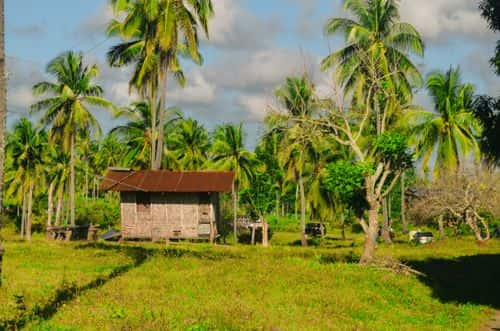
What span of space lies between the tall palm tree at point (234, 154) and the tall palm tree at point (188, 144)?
301 centimetres

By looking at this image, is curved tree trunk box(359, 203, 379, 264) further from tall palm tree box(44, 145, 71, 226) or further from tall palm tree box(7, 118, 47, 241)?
tall palm tree box(44, 145, 71, 226)

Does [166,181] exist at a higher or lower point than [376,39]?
lower

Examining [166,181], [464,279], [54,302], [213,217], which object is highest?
[166,181]

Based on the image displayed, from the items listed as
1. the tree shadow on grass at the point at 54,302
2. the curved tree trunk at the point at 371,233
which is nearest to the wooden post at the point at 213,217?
the curved tree trunk at the point at 371,233

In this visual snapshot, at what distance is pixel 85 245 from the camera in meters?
28.4

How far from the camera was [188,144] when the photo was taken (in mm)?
53656

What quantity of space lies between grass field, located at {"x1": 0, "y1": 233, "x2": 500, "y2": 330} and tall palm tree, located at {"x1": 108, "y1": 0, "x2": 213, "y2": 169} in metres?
16.4

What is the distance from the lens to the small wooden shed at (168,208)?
3566cm

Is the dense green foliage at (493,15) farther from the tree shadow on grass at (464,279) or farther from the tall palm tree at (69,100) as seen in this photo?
the tall palm tree at (69,100)

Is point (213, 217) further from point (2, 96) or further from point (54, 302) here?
point (2, 96)

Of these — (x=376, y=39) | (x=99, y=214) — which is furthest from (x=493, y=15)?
(x=99, y=214)

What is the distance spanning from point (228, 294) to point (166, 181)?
20.9 meters

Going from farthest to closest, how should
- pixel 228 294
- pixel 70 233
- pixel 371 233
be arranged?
pixel 70 233, pixel 371 233, pixel 228 294

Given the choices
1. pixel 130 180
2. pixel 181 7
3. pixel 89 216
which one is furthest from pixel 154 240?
pixel 89 216
